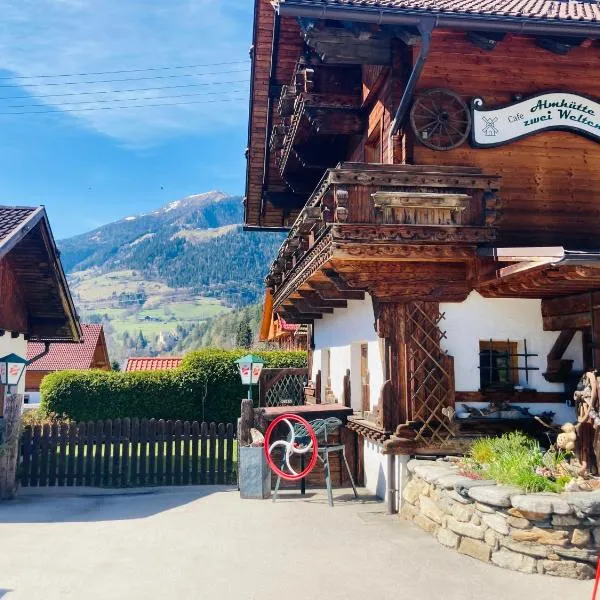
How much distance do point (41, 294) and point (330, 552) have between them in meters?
10.8

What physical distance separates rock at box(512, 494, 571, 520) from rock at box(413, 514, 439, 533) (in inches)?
63.8

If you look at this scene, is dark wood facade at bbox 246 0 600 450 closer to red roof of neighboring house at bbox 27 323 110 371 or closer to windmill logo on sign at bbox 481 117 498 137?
windmill logo on sign at bbox 481 117 498 137

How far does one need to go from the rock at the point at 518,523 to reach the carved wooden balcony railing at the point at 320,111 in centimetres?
747

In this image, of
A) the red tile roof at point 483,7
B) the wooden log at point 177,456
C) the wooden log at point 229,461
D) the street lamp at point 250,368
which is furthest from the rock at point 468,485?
the wooden log at point 177,456

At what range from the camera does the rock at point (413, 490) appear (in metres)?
8.51

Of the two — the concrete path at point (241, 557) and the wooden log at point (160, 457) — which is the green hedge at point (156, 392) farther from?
the concrete path at point (241, 557)

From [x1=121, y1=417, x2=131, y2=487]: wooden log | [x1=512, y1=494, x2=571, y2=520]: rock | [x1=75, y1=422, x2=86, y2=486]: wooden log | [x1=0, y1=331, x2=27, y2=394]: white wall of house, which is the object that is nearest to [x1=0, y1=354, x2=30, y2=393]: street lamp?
[x1=0, y1=331, x2=27, y2=394]: white wall of house

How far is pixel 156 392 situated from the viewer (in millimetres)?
19656

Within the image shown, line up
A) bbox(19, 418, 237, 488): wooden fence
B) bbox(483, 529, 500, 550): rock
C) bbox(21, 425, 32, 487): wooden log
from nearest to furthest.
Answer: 1. bbox(483, 529, 500, 550): rock
2. bbox(21, 425, 32, 487): wooden log
3. bbox(19, 418, 237, 488): wooden fence

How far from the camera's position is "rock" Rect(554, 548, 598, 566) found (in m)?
6.35

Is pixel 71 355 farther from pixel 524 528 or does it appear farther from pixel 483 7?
pixel 524 528

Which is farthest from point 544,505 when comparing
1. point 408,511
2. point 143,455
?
point 143,455

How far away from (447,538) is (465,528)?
0.36 metres

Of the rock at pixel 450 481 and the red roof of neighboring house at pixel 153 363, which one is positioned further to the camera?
the red roof of neighboring house at pixel 153 363
